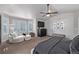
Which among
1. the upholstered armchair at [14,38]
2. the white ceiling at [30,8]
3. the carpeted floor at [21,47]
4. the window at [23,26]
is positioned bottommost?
the carpeted floor at [21,47]

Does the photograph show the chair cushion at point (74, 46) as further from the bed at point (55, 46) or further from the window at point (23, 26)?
the window at point (23, 26)

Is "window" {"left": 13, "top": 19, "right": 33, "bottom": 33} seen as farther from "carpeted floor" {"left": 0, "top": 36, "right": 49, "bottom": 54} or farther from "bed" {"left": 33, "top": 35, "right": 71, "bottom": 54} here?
"bed" {"left": 33, "top": 35, "right": 71, "bottom": 54}

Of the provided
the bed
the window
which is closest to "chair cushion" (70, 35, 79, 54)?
the bed

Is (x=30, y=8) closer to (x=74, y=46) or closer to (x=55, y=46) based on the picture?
(x=55, y=46)

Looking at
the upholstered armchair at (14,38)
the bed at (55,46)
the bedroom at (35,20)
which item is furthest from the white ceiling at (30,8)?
the bed at (55,46)

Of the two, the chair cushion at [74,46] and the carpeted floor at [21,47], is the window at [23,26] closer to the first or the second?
the carpeted floor at [21,47]

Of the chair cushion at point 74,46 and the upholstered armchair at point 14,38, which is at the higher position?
the upholstered armchair at point 14,38

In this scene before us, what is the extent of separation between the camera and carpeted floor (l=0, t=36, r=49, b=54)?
1.51 m

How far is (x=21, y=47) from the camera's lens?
1.53 m

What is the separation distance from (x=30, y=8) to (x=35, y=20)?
0.21 m

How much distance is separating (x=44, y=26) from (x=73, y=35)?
478 millimetres

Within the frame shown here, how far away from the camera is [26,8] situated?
61.2 inches

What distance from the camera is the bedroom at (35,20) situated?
1.51 metres

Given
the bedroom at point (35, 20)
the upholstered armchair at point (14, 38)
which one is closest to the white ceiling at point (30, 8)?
the bedroom at point (35, 20)
